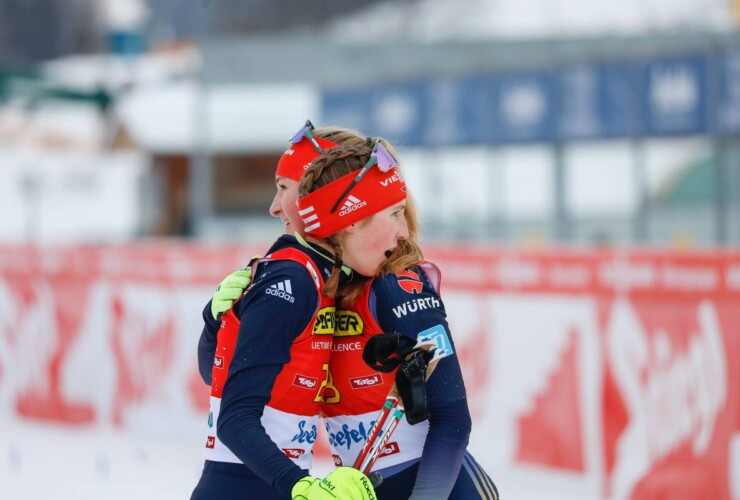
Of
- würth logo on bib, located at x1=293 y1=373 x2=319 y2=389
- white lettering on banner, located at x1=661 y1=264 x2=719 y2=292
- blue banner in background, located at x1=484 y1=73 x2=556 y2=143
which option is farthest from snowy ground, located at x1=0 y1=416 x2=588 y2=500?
blue banner in background, located at x1=484 y1=73 x2=556 y2=143

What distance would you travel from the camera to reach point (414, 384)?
2.55m

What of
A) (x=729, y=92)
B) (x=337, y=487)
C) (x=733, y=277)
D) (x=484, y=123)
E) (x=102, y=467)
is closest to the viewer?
(x=337, y=487)

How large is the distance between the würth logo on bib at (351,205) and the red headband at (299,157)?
0.27 metres

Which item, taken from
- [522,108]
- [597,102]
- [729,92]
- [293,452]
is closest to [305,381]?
[293,452]

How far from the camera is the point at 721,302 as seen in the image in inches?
243

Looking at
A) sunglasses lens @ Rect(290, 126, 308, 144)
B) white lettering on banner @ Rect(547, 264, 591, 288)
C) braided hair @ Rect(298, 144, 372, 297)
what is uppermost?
sunglasses lens @ Rect(290, 126, 308, 144)

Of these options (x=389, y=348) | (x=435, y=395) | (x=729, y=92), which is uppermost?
(x=729, y=92)

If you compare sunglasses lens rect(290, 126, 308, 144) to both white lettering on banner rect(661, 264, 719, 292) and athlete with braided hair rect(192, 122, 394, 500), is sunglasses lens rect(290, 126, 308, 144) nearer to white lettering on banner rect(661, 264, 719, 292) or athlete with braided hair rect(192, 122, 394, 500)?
athlete with braided hair rect(192, 122, 394, 500)

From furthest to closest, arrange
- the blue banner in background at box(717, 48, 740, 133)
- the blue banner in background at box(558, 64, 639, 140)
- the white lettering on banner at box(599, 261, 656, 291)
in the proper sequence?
the blue banner in background at box(558, 64, 639, 140) → the blue banner in background at box(717, 48, 740, 133) → the white lettering on banner at box(599, 261, 656, 291)

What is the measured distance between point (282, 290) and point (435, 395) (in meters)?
0.42

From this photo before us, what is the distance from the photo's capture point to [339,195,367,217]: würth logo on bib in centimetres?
264

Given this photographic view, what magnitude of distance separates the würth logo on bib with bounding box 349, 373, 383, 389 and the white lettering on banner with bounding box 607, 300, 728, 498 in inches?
152

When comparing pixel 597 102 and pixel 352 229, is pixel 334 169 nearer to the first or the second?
pixel 352 229

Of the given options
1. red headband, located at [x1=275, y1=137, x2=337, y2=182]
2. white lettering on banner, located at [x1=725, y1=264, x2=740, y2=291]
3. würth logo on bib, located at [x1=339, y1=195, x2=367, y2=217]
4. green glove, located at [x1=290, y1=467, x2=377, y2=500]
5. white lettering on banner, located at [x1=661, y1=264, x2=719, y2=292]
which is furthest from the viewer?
white lettering on banner, located at [x1=661, y1=264, x2=719, y2=292]
